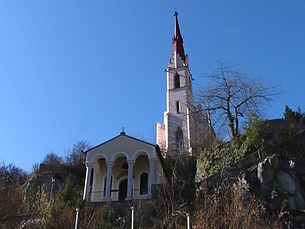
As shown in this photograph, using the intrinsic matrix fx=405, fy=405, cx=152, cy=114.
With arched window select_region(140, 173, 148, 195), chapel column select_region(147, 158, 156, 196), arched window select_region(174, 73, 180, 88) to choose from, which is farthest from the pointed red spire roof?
chapel column select_region(147, 158, 156, 196)

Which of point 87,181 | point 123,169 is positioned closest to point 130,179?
point 87,181

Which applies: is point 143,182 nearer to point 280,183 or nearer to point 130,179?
point 130,179

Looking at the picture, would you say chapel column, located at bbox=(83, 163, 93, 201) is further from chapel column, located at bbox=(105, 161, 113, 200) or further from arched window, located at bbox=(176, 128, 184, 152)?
arched window, located at bbox=(176, 128, 184, 152)

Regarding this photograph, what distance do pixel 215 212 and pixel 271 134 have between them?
9273 millimetres

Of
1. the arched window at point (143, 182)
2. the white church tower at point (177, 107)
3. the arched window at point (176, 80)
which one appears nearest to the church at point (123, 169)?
the arched window at point (143, 182)

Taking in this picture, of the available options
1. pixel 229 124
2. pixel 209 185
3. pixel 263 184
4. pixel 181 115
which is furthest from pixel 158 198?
pixel 181 115

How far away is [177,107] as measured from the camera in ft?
142

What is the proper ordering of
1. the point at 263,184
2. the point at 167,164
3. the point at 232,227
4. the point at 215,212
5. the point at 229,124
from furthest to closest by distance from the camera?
the point at 167,164
the point at 229,124
the point at 263,184
the point at 215,212
the point at 232,227

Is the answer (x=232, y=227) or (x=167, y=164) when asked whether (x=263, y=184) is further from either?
(x=167, y=164)

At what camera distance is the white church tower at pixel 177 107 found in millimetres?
39531

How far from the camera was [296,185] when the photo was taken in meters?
18.1

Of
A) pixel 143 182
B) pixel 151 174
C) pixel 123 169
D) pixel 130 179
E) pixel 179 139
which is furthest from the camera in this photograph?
pixel 179 139

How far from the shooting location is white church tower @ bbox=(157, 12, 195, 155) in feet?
130

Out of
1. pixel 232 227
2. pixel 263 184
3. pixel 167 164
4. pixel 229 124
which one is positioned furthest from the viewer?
pixel 167 164
